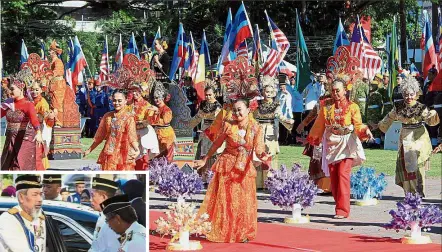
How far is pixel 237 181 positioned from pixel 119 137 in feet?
7.52

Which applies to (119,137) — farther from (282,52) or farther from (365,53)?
(365,53)

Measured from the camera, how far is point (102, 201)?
650 centimetres

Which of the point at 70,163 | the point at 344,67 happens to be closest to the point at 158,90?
the point at 344,67

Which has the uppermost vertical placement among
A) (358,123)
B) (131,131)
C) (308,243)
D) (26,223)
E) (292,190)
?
(358,123)

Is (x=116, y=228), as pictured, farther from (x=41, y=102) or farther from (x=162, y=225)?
(x=41, y=102)

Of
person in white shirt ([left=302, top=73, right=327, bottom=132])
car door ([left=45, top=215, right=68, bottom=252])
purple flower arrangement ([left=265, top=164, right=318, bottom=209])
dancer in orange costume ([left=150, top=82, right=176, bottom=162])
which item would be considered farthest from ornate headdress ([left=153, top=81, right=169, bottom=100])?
car door ([left=45, top=215, right=68, bottom=252])

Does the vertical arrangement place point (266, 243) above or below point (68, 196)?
below

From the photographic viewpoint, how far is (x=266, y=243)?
9891 mm

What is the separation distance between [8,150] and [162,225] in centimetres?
489

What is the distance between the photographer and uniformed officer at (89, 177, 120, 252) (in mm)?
6488

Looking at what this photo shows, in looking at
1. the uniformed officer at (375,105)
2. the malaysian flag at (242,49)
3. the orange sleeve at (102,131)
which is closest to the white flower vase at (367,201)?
the orange sleeve at (102,131)

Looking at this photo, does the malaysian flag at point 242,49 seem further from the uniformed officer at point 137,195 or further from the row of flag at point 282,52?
the uniformed officer at point 137,195

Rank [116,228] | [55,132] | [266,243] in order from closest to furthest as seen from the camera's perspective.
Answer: [116,228] < [266,243] < [55,132]

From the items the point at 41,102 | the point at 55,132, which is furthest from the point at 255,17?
the point at 41,102
